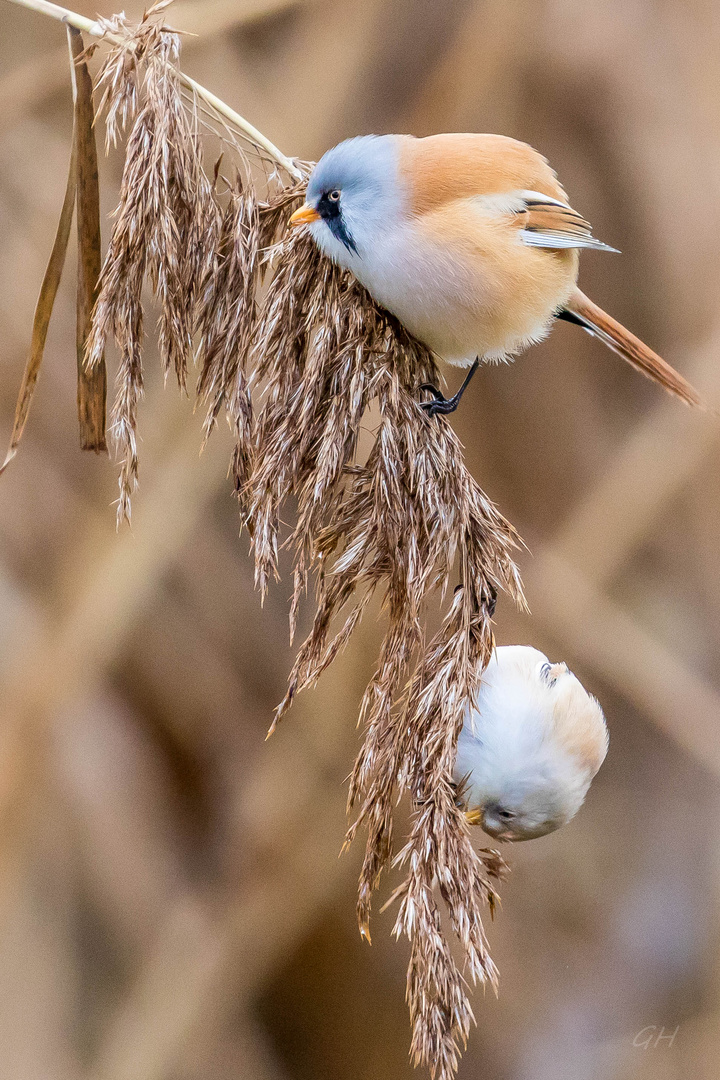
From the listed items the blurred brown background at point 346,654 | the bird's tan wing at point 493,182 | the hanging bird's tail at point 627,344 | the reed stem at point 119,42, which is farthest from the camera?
the blurred brown background at point 346,654

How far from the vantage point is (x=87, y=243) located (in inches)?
33.5

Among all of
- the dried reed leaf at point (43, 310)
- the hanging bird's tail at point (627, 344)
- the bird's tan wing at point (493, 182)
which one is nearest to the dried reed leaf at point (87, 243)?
the dried reed leaf at point (43, 310)

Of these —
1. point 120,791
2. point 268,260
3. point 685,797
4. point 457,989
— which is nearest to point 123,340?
point 268,260

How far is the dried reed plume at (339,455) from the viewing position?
81 centimetres

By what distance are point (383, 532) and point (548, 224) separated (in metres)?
0.45

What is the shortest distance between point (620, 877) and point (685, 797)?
0.72ft

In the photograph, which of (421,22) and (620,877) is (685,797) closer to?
(620,877)

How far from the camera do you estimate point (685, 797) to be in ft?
5.68

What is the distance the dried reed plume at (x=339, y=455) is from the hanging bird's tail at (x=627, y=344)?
312mm

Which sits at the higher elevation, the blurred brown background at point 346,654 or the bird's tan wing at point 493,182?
the bird's tan wing at point 493,182

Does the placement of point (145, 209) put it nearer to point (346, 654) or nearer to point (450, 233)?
point (450, 233)

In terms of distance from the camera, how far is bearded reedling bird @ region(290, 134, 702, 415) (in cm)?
85

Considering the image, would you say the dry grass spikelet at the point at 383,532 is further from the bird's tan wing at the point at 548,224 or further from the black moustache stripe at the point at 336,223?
the bird's tan wing at the point at 548,224

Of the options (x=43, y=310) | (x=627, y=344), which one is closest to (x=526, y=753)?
(x=627, y=344)
